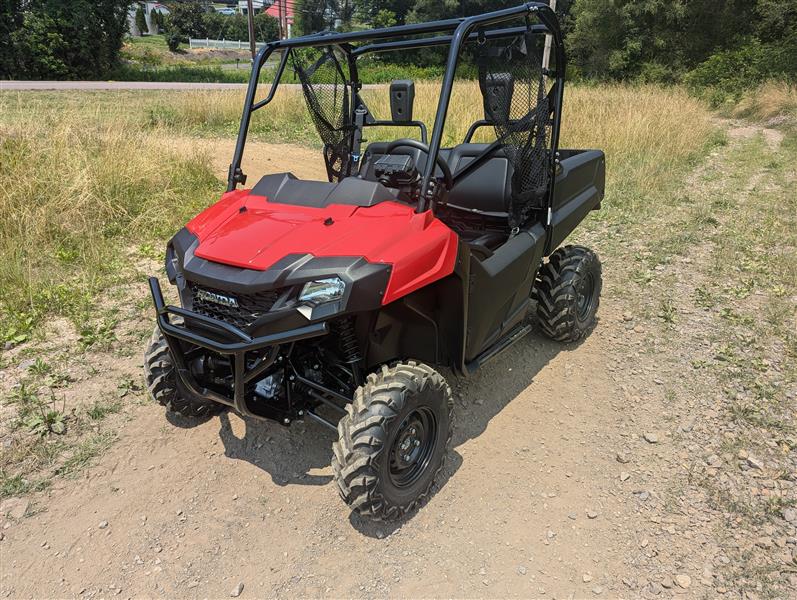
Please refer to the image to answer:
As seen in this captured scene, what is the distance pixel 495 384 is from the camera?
11.5 feet

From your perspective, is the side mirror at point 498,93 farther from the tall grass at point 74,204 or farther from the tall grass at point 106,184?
the tall grass at point 74,204

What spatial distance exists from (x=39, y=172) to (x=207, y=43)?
59394 mm

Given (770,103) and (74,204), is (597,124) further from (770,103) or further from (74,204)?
(74,204)

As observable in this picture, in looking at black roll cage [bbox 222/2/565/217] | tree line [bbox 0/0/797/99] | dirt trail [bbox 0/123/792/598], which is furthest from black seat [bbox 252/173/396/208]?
tree line [bbox 0/0/797/99]

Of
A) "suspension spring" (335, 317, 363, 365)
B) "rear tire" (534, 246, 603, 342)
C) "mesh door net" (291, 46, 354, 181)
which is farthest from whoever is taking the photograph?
"rear tire" (534, 246, 603, 342)


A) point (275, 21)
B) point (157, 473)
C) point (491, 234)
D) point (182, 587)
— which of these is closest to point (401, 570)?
point (182, 587)

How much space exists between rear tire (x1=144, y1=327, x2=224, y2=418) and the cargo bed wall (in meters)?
2.17

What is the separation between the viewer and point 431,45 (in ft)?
10.2

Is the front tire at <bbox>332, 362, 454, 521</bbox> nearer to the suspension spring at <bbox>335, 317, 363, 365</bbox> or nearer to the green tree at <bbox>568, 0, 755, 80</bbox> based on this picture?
the suspension spring at <bbox>335, 317, 363, 365</bbox>

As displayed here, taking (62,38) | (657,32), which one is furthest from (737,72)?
(62,38)

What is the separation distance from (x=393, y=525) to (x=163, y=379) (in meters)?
1.31

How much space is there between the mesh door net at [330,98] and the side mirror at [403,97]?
61cm

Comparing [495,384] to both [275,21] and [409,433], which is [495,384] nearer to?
[409,433]

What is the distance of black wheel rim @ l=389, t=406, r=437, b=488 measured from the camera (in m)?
2.43
